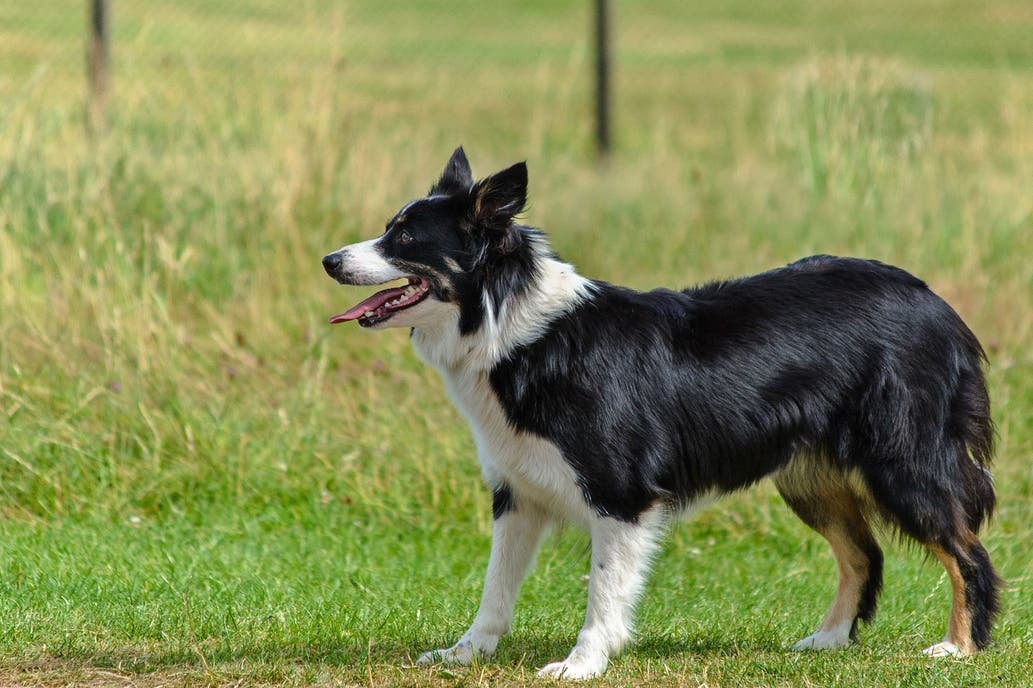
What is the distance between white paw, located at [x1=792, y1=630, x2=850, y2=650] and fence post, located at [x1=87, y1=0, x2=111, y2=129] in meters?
5.47

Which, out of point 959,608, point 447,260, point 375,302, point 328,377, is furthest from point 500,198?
point 328,377

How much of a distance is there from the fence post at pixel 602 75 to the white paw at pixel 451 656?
24.8ft

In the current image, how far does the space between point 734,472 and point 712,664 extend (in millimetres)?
589

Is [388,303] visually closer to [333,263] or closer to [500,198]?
[333,263]

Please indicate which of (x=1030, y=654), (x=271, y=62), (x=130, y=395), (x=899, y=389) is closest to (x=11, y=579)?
(x=130, y=395)

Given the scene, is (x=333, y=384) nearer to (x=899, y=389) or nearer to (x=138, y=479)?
(x=138, y=479)

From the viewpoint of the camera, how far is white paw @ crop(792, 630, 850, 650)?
175 inches

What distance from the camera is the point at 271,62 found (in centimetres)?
1180

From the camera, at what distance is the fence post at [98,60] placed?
8242mm

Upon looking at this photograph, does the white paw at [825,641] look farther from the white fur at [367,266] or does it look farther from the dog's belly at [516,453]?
the white fur at [367,266]

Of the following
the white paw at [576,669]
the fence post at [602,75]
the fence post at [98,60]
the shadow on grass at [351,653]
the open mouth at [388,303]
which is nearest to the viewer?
the open mouth at [388,303]

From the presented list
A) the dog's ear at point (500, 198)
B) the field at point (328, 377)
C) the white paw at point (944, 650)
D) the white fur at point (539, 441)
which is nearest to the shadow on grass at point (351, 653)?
the field at point (328, 377)

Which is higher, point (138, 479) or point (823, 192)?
point (823, 192)

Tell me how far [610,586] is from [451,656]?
1.86 feet
